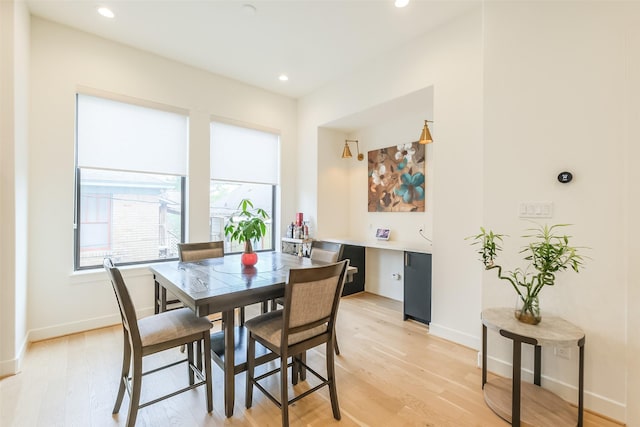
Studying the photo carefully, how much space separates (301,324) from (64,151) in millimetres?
3107

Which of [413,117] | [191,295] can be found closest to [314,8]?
[413,117]

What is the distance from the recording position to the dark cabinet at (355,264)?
14.1 feet

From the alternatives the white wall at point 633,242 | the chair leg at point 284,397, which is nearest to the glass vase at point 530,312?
the white wall at point 633,242

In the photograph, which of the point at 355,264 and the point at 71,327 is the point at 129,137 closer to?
the point at 71,327

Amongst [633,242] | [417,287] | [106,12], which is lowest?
[417,287]

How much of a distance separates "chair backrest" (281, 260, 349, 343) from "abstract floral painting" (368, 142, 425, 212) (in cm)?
239

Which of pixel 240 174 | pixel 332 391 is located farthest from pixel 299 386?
pixel 240 174

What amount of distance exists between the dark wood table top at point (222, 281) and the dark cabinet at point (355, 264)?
1.62 m

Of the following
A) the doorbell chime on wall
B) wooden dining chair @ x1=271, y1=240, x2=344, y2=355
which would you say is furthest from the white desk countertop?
the doorbell chime on wall

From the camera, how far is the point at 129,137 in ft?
11.2

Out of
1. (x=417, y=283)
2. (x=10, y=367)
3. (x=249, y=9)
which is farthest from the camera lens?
(x=417, y=283)

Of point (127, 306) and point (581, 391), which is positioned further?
point (581, 391)

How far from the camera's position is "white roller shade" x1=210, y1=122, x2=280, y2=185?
411 centimetres

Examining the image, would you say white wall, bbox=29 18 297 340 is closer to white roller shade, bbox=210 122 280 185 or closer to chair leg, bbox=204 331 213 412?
white roller shade, bbox=210 122 280 185
